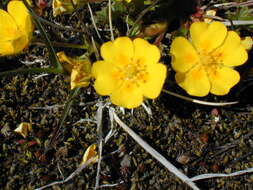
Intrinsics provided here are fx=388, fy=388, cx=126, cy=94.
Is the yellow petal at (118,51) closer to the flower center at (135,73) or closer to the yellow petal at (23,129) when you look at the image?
the flower center at (135,73)

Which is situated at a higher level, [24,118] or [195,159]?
[24,118]

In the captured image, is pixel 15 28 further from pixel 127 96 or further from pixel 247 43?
pixel 247 43

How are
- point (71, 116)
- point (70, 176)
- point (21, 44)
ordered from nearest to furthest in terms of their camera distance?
1. point (21, 44)
2. point (70, 176)
3. point (71, 116)

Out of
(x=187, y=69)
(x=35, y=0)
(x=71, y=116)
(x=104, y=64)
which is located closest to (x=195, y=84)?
(x=187, y=69)

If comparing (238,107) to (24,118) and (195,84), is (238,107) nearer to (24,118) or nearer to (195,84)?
(195,84)

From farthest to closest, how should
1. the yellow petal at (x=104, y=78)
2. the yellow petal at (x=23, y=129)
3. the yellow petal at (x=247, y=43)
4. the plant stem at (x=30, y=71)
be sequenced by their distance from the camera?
the yellow petal at (x=23, y=129) → the yellow petal at (x=247, y=43) → the yellow petal at (x=104, y=78) → the plant stem at (x=30, y=71)

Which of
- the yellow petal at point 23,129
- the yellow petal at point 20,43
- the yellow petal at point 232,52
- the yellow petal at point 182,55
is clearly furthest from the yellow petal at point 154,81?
the yellow petal at point 23,129

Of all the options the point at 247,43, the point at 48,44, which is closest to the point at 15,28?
the point at 48,44
